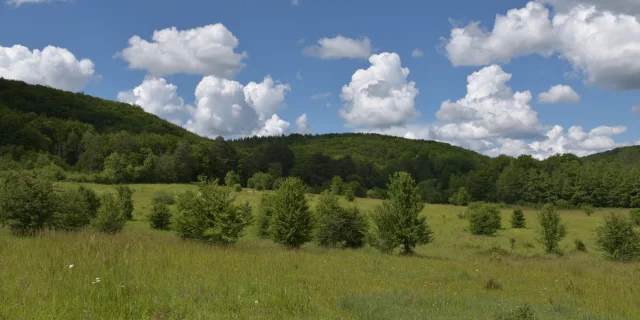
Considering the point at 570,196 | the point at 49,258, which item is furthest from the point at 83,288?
the point at 570,196

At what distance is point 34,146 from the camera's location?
88.9m

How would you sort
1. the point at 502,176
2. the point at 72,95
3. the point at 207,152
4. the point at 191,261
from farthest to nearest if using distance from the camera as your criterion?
the point at 72,95 → the point at 502,176 → the point at 207,152 → the point at 191,261

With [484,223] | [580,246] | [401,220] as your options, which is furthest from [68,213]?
[484,223]

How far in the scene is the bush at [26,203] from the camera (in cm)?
1408

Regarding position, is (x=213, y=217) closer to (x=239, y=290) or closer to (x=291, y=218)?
(x=291, y=218)

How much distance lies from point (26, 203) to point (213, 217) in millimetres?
7196

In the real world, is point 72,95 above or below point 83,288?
above

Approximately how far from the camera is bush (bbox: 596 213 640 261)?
83.7ft

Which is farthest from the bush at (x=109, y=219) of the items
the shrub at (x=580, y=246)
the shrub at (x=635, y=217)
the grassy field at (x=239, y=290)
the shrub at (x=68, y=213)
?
the shrub at (x=635, y=217)

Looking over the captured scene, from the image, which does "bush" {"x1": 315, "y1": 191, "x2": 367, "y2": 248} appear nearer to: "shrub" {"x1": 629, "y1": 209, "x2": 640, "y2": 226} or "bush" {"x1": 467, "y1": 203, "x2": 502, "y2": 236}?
"bush" {"x1": 467, "y1": 203, "x2": 502, "y2": 236}

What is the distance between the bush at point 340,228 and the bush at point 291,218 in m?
4.18

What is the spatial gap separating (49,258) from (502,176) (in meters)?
122

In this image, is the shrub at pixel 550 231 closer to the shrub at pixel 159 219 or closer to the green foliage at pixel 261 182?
the shrub at pixel 159 219

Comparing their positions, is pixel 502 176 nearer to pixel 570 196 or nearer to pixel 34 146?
pixel 570 196
